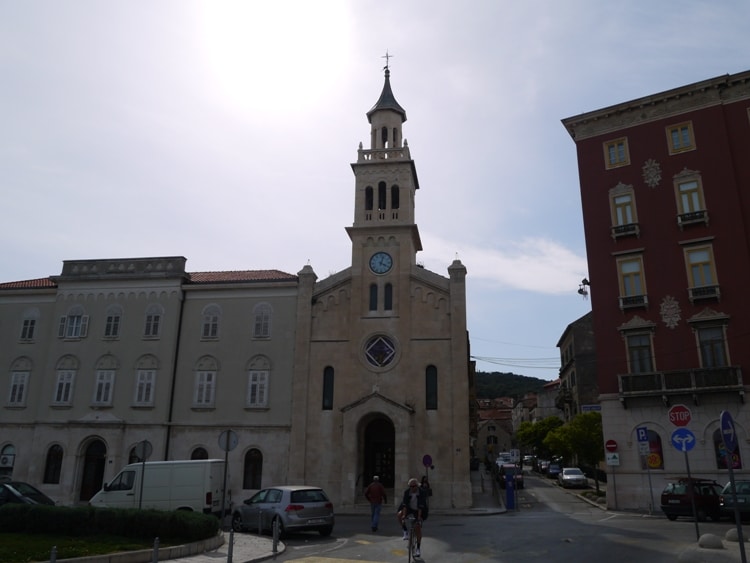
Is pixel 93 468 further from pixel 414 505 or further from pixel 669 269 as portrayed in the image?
pixel 669 269

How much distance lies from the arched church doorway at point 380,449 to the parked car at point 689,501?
16.0m

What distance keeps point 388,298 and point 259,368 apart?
8.85 m

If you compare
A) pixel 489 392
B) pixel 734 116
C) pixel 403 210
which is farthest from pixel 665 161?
pixel 489 392

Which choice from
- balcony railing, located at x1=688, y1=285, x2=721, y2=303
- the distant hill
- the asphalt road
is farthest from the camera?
the distant hill

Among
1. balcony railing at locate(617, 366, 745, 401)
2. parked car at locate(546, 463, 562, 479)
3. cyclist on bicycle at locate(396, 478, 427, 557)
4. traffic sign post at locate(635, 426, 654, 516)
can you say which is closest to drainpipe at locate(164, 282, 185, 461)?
cyclist on bicycle at locate(396, 478, 427, 557)

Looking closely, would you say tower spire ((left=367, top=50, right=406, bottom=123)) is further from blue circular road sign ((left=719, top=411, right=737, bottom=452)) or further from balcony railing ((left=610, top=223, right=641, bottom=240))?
blue circular road sign ((left=719, top=411, right=737, bottom=452))

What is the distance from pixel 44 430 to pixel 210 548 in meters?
25.6

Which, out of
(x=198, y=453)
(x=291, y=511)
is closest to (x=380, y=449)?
(x=198, y=453)

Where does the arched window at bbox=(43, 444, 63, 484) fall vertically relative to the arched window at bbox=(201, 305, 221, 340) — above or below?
below

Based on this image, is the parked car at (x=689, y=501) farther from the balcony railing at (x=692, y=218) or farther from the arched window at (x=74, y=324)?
the arched window at (x=74, y=324)

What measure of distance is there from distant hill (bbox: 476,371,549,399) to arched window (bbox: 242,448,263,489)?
124854 mm

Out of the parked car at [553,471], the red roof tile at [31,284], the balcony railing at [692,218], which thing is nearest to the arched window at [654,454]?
the balcony railing at [692,218]

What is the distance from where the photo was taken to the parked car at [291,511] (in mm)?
19766

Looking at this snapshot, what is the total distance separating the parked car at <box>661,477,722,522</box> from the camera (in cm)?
2219
